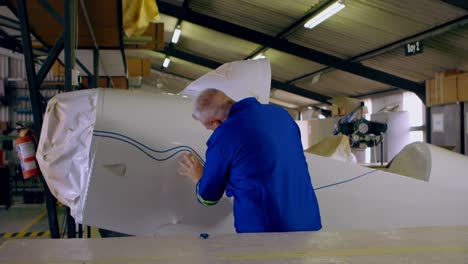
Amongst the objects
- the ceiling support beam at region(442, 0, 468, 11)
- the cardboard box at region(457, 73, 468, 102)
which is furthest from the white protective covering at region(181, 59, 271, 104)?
the cardboard box at region(457, 73, 468, 102)

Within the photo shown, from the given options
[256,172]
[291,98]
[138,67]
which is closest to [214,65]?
[291,98]

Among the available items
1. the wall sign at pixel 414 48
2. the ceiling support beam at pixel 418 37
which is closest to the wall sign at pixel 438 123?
the wall sign at pixel 414 48

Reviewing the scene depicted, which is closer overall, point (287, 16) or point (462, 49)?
point (462, 49)

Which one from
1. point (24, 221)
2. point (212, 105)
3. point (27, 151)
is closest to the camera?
point (212, 105)

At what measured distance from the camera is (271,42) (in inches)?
459

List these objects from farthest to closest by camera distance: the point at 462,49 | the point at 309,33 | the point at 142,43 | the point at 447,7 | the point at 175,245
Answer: the point at 309,33
the point at 462,49
the point at 447,7
the point at 142,43
the point at 175,245

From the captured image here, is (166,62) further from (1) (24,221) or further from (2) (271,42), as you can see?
(1) (24,221)

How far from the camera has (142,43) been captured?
639 cm

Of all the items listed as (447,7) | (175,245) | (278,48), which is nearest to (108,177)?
(175,245)

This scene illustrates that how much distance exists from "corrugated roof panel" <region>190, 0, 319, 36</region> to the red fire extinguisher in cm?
682

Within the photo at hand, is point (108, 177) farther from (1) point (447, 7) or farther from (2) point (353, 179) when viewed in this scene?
(1) point (447, 7)

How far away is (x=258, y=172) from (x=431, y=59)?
8.90 metres

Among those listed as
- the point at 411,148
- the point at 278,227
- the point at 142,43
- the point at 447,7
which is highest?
the point at 447,7

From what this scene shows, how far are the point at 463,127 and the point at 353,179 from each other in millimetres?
6860
